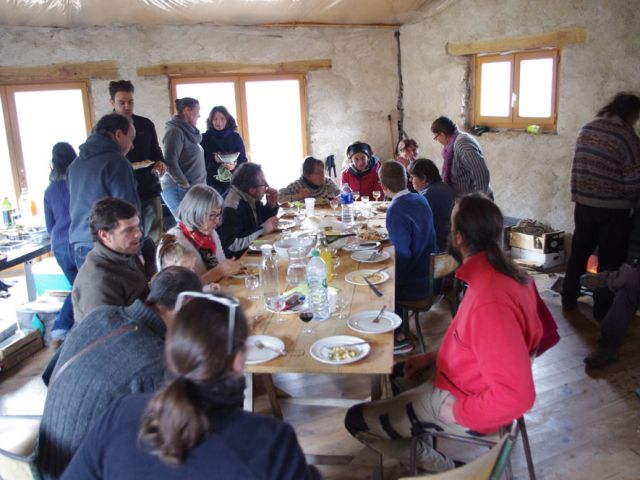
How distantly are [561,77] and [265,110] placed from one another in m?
3.66

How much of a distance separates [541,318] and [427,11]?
5.28 meters

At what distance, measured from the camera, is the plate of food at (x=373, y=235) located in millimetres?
3759

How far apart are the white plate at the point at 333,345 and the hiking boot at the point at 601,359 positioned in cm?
209

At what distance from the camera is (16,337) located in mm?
4090

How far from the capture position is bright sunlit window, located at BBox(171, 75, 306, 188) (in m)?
7.08

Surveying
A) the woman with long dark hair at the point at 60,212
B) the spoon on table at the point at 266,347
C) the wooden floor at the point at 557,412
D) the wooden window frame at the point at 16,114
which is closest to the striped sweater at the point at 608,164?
the wooden floor at the point at 557,412

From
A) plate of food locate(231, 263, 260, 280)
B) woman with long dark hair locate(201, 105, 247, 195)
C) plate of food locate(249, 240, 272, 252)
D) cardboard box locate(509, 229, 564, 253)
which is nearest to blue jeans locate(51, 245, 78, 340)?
plate of food locate(249, 240, 272, 252)

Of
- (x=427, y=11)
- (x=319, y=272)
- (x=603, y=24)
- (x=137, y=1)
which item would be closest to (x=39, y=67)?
(x=137, y=1)

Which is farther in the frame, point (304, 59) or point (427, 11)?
point (304, 59)

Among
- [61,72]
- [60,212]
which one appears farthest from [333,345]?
[61,72]

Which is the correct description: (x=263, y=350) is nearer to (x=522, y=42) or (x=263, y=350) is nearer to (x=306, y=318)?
(x=306, y=318)

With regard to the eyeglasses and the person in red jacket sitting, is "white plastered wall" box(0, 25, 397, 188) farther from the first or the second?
the eyeglasses

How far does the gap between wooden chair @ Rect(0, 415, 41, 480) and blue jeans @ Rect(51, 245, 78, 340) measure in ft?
6.54

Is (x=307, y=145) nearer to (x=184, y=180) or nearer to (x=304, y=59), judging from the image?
(x=304, y=59)
